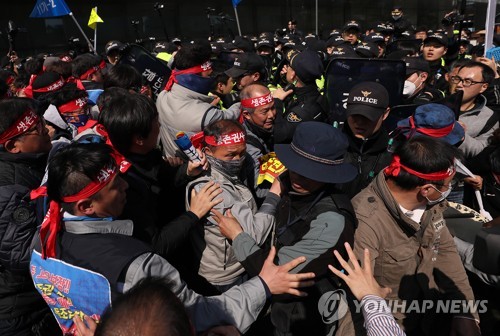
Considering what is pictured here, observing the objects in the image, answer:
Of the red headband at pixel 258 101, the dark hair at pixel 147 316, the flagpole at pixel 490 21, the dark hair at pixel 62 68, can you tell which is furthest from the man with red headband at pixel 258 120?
the flagpole at pixel 490 21

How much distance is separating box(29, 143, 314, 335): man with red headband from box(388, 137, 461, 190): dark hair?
0.78 meters

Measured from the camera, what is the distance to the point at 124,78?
387 centimetres

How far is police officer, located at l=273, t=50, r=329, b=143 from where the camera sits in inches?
140

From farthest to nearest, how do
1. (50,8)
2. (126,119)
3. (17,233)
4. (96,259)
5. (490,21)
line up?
(50,8) → (490,21) → (126,119) → (17,233) → (96,259)

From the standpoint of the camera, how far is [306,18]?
76.5 ft

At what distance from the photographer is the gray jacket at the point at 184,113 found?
3246mm

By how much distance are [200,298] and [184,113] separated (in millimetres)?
1882

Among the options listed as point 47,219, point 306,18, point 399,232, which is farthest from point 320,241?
point 306,18

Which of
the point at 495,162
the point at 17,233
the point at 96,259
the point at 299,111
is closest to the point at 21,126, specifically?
the point at 17,233

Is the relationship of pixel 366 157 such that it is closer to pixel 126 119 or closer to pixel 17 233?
pixel 126 119

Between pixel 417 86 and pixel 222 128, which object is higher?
pixel 222 128

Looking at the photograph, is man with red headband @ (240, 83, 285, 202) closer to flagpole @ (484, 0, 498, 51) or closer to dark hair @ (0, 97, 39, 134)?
dark hair @ (0, 97, 39, 134)

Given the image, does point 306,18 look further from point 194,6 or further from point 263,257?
point 263,257

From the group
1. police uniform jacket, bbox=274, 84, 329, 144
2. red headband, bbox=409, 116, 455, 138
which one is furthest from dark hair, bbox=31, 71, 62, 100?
red headband, bbox=409, 116, 455, 138
